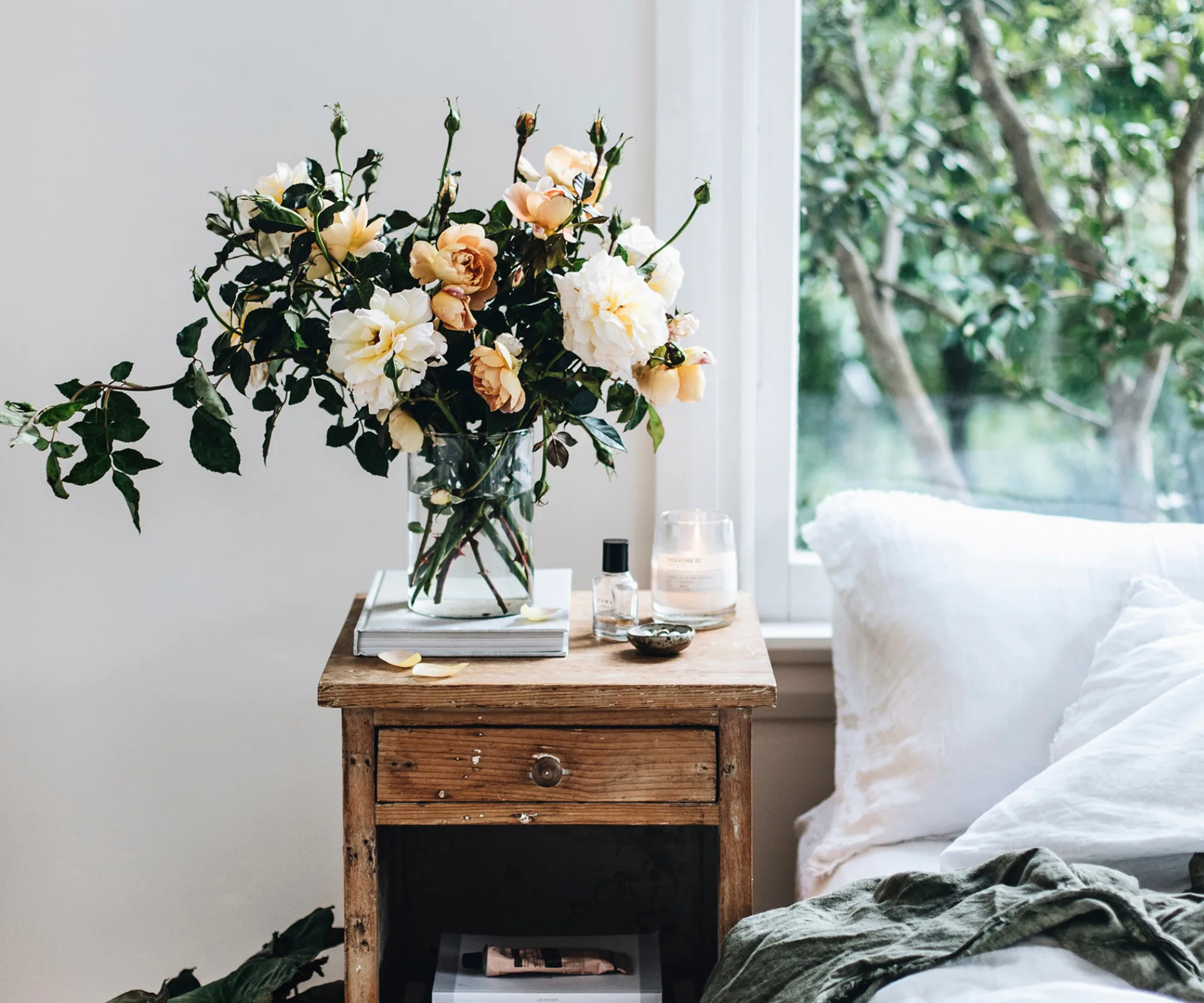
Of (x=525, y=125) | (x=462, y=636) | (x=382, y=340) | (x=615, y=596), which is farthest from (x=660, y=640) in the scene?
(x=525, y=125)

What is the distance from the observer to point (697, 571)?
1294 mm

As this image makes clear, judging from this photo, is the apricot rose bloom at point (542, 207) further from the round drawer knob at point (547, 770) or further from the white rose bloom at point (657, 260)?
the round drawer knob at point (547, 770)

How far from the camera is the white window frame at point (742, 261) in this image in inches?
58.8

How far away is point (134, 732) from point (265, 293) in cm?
78

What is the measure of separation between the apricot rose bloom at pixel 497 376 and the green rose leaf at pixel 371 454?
0.13 meters

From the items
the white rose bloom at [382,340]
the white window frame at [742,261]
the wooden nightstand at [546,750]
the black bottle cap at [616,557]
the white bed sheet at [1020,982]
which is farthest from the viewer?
the white window frame at [742,261]

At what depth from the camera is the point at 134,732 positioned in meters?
1.58

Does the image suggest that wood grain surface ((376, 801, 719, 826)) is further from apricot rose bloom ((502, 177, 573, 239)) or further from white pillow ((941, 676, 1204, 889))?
apricot rose bloom ((502, 177, 573, 239))

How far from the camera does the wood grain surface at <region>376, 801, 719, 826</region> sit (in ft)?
3.71

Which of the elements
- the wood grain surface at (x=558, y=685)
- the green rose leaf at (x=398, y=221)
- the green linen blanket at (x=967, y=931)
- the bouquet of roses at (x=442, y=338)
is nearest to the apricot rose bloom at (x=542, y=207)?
the bouquet of roses at (x=442, y=338)

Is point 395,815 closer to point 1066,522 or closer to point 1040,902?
point 1040,902

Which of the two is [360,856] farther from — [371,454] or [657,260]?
[657,260]

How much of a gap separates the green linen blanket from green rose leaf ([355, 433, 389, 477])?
557 mm

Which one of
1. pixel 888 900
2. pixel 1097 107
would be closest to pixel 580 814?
pixel 888 900
